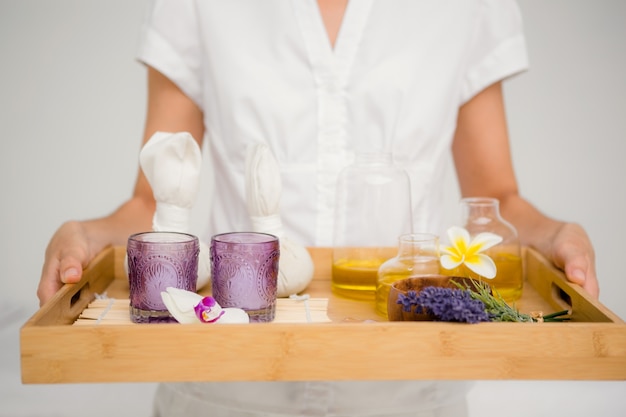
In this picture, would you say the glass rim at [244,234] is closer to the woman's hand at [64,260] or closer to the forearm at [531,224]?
the woman's hand at [64,260]

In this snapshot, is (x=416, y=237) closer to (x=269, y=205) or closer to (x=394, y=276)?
(x=394, y=276)

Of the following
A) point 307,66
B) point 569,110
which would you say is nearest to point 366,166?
point 307,66

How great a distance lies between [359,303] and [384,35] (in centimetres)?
52

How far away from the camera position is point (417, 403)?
1015 millimetres

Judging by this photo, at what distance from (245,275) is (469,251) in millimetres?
A: 275

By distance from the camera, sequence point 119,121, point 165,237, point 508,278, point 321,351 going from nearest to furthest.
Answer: point 321,351
point 165,237
point 508,278
point 119,121

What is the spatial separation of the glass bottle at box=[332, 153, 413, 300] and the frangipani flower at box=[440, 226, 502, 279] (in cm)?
11

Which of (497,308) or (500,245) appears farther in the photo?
(500,245)

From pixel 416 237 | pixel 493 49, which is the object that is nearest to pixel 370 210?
pixel 416 237

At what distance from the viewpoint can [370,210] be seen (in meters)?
1.05

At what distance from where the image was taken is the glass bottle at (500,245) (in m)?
0.96

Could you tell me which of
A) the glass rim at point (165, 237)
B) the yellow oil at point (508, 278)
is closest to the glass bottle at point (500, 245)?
the yellow oil at point (508, 278)

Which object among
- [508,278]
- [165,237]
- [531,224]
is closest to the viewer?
[165,237]

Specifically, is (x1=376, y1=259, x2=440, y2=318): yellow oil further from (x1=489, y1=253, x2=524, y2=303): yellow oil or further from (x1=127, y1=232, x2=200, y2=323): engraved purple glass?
(x1=127, y1=232, x2=200, y2=323): engraved purple glass
